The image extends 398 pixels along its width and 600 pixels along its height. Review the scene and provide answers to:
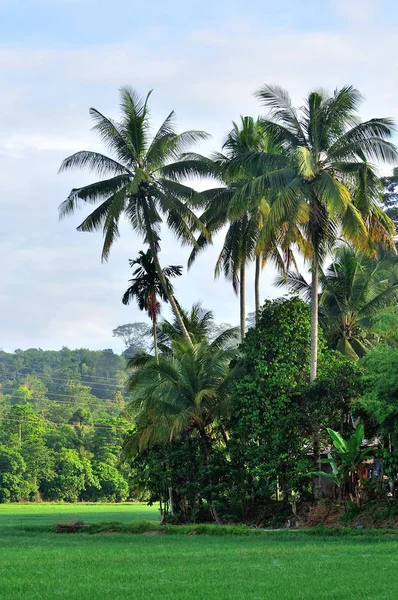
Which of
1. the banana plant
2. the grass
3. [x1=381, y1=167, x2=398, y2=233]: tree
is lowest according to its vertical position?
the grass

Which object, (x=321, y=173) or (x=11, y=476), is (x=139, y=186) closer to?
(x=321, y=173)

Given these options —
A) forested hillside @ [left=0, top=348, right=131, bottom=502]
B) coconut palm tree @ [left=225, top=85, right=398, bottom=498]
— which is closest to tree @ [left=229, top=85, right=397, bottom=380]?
coconut palm tree @ [left=225, top=85, right=398, bottom=498]

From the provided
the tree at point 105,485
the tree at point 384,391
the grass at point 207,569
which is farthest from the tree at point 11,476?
the tree at point 384,391

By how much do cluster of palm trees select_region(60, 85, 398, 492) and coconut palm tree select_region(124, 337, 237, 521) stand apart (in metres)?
0.06

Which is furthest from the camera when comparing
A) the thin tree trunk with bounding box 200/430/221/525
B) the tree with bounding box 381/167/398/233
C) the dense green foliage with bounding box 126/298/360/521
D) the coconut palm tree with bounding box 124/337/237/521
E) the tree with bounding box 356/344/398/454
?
the tree with bounding box 381/167/398/233

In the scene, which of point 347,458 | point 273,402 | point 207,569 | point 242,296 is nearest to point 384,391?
point 347,458

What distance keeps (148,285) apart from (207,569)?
67.8 feet

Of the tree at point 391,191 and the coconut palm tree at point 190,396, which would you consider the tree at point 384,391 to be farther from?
the tree at point 391,191

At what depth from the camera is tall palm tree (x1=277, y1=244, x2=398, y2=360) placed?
1409 inches

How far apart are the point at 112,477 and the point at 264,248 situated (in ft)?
151

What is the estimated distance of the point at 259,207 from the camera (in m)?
30.5

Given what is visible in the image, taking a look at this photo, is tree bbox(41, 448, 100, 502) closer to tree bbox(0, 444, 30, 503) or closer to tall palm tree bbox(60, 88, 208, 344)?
tree bbox(0, 444, 30, 503)

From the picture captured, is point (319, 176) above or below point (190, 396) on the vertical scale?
above

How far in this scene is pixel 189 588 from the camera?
12953 millimetres
